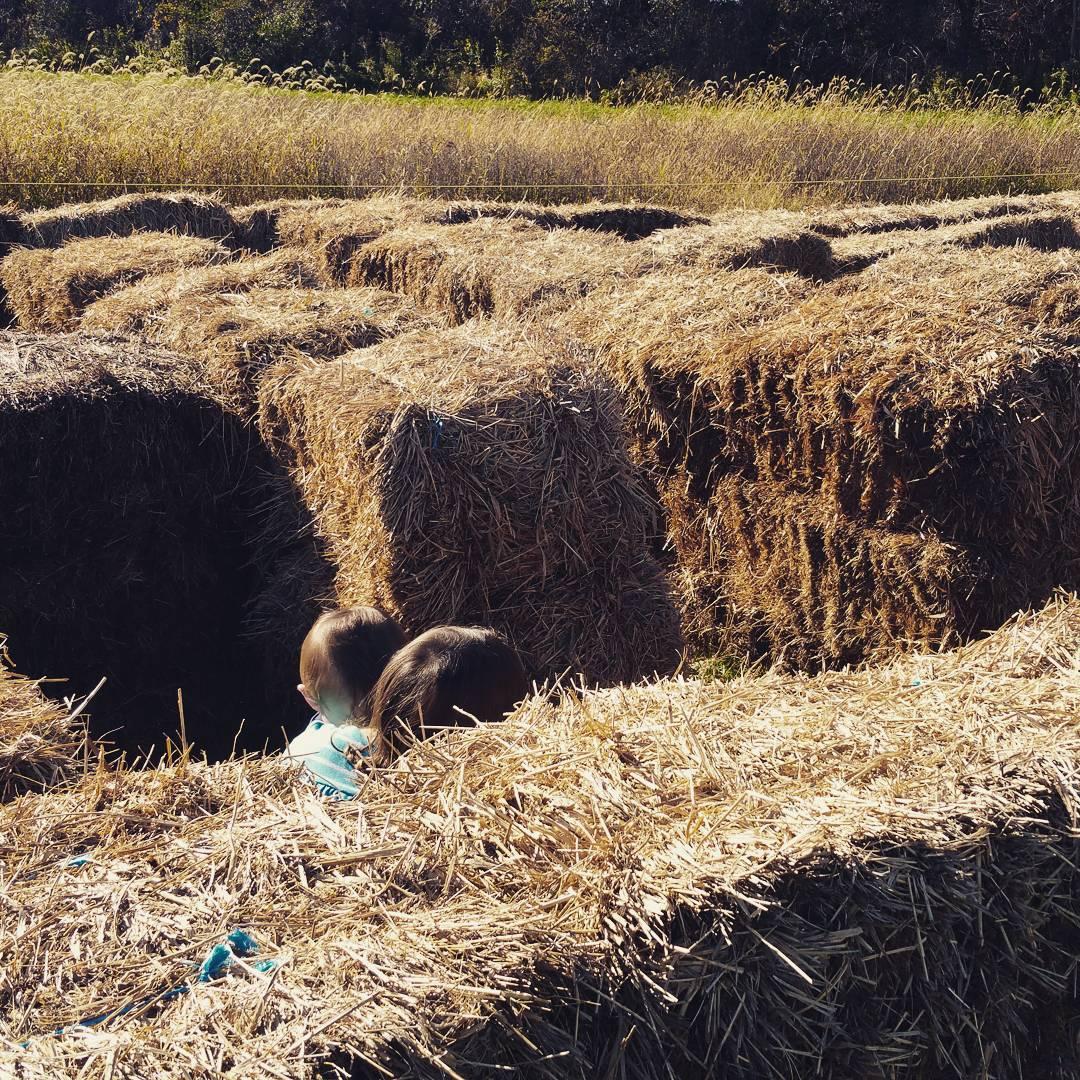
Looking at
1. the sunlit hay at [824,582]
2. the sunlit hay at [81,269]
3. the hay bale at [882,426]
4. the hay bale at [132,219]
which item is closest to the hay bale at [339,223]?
the hay bale at [132,219]

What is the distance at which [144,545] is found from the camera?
15.4 ft

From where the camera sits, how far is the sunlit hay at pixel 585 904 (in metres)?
1.74

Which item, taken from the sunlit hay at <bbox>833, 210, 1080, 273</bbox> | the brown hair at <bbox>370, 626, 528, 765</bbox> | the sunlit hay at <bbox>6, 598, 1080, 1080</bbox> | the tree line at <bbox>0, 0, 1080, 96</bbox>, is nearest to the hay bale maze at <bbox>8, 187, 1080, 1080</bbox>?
the sunlit hay at <bbox>6, 598, 1080, 1080</bbox>

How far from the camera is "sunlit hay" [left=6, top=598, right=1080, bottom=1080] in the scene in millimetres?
1744

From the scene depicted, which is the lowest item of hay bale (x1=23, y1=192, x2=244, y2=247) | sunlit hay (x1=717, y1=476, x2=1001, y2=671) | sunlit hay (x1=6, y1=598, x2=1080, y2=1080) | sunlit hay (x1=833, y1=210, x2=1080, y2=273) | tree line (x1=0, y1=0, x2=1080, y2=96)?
sunlit hay (x1=717, y1=476, x2=1001, y2=671)

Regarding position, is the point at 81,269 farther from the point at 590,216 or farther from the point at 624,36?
the point at 624,36

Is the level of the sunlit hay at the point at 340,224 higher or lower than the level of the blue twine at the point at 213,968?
higher

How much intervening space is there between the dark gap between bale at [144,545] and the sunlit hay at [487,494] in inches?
13.7

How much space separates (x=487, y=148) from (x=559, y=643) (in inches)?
378

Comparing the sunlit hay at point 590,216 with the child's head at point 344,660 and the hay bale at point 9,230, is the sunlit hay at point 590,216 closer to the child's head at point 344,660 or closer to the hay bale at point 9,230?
the hay bale at point 9,230

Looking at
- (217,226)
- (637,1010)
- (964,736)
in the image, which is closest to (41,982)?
(637,1010)

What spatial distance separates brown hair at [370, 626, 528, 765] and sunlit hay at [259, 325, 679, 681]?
107cm

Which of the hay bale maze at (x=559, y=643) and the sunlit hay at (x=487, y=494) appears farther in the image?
the sunlit hay at (x=487, y=494)

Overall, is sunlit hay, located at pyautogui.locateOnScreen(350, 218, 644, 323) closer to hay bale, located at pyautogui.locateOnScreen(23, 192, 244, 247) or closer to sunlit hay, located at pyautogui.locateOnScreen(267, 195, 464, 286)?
sunlit hay, located at pyautogui.locateOnScreen(267, 195, 464, 286)
